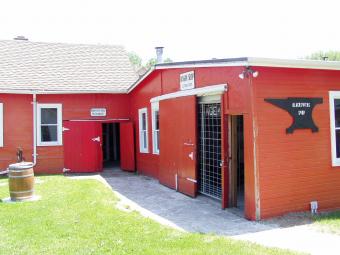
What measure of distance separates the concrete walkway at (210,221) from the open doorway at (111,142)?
29.2 feet

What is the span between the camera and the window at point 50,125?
52.2ft

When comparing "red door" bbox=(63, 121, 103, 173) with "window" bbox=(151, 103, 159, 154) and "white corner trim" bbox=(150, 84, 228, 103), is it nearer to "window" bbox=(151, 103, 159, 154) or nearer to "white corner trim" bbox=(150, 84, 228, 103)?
"window" bbox=(151, 103, 159, 154)

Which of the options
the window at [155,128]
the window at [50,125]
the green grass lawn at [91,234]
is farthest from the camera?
the window at [50,125]

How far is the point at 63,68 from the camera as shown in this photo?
1794cm

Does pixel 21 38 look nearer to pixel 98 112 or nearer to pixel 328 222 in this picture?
pixel 98 112

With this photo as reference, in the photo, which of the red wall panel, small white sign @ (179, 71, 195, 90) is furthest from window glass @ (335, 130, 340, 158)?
the red wall panel

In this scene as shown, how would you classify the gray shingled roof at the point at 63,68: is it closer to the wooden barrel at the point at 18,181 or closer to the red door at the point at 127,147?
the red door at the point at 127,147

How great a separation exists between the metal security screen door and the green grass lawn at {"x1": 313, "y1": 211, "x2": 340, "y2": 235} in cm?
256

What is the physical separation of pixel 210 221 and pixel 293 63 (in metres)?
3.65

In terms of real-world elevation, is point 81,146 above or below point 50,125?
below

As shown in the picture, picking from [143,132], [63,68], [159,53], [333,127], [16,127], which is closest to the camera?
[333,127]

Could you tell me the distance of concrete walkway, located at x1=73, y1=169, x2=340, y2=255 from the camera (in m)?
6.59

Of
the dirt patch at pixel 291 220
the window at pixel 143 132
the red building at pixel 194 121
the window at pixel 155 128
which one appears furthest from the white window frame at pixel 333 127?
the window at pixel 143 132

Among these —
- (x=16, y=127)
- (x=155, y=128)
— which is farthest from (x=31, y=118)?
(x=155, y=128)
